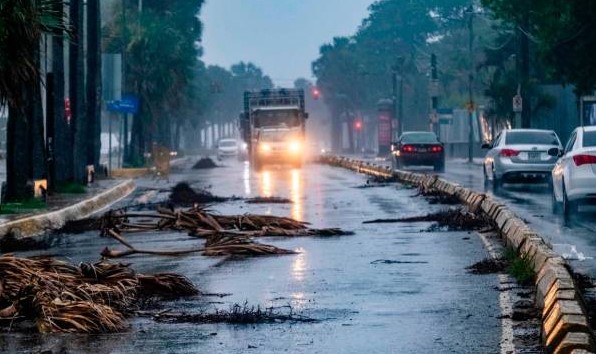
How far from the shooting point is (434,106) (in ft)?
308

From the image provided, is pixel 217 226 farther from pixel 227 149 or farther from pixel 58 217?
pixel 227 149

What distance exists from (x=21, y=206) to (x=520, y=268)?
18.1 meters

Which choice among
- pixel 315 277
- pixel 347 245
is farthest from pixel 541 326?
pixel 347 245

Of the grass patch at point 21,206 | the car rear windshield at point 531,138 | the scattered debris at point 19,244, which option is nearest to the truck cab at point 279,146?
the car rear windshield at point 531,138

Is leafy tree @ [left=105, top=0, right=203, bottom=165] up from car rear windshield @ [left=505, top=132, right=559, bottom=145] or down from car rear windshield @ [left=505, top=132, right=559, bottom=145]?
up

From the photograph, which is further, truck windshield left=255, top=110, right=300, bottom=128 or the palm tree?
truck windshield left=255, top=110, right=300, bottom=128

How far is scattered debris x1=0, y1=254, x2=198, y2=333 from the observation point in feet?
43.6

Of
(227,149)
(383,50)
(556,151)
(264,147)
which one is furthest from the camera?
(383,50)

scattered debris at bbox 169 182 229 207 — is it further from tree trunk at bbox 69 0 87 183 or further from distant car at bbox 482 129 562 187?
tree trunk at bbox 69 0 87 183

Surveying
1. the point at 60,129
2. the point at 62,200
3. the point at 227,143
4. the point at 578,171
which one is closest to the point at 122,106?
the point at 60,129

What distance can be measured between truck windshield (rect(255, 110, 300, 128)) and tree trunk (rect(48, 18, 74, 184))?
3145cm

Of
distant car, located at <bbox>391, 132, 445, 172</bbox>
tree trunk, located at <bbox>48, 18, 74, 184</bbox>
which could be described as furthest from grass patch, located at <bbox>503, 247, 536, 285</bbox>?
distant car, located at <bbox>391, 132, 445, 172</bbox>

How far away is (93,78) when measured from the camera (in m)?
57.0

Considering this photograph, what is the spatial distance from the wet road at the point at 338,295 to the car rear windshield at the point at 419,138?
38.0m
